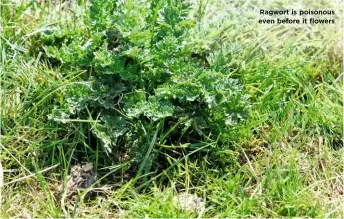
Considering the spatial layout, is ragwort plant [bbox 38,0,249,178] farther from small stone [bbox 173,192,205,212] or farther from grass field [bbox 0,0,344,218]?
small stone [bbox 173,192,205,212]

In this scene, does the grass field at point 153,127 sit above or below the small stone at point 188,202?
above

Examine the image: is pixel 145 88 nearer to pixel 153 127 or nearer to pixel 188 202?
pixel 153 127

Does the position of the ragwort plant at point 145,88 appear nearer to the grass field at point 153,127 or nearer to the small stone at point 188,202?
the grass field at point 153,127

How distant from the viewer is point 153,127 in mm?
2557

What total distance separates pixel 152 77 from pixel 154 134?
26 centimetres

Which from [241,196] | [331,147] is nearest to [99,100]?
[241,196]

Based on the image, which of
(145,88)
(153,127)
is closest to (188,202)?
(153,127)

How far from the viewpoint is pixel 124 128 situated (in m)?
2.53

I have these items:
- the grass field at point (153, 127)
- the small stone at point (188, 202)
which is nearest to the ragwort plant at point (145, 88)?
the grass field at point (153, 127)

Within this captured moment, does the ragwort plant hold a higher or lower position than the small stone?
higher

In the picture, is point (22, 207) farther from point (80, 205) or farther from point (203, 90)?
point (203, 90)

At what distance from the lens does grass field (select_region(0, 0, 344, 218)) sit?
2475mm

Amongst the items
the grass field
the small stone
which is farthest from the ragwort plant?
the small stone

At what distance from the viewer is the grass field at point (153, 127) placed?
2475 millimetres
